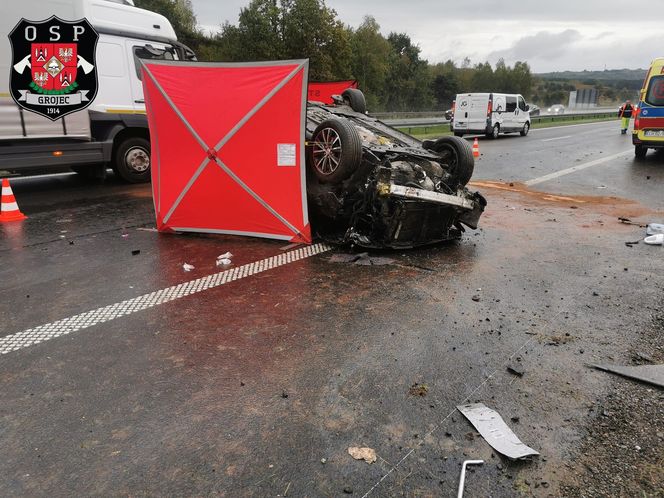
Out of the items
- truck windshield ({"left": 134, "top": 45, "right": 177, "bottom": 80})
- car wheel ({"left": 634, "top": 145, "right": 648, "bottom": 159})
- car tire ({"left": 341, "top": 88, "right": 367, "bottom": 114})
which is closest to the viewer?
car tire ({"left": 341, "top": 88, "right": 367, "bottom": 114})

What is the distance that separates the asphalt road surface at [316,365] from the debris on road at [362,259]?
114 millimetres

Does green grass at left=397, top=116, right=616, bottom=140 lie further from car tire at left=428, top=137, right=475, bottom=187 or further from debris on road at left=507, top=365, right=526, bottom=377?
debris on road at left=507, top=365, right=526, bottom=377

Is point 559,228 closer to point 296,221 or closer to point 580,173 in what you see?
point 296,221

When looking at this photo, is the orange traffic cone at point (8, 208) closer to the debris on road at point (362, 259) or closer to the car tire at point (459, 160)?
the debris on road at point (362, 259)

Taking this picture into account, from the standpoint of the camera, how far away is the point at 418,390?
293 centimetres

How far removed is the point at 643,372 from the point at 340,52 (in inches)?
1304

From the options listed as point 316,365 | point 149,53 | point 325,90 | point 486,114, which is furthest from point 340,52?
point 316,365

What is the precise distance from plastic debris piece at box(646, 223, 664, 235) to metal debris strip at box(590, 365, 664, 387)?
159 inches

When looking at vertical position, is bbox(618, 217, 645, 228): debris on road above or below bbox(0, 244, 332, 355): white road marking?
above

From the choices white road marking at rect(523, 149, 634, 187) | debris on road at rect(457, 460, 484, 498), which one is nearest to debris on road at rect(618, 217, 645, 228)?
white road marking at rect(523, 149, 634, 187)

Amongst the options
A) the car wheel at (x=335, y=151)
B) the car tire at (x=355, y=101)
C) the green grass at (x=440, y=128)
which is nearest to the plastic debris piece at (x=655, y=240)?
the car wheel at (x=335, y=151)

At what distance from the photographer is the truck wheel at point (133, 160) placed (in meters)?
9.48

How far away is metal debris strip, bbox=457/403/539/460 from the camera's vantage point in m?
2.40

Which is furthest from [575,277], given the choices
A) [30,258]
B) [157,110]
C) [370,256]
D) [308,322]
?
[30,258]
